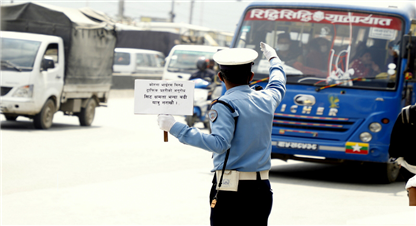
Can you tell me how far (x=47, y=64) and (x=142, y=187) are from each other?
728cm

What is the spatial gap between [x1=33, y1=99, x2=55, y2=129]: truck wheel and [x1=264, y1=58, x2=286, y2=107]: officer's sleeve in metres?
11.2

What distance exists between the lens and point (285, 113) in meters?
9.65

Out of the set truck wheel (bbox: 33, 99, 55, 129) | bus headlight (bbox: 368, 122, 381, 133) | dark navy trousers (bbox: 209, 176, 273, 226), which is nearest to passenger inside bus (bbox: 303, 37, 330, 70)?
bus headlight (bbox: 368, 122, 381, 133)

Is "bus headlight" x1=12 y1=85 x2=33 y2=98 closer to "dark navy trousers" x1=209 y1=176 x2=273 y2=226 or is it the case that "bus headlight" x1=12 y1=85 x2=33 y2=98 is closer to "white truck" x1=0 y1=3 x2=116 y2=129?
"white truck" x1=0 y1=3 x2=116 y2=129

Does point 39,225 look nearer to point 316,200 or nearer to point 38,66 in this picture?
point 316,200

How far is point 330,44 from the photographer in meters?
9.77

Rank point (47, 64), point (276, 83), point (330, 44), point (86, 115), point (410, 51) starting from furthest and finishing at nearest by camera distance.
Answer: point (86, 115), point (47, 64), point (330, 44), point (410, 51), point (276, 83)

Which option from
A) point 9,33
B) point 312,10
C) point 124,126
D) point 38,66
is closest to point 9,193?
point 312,10

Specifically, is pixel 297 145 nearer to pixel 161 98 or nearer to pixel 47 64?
pixel 161 98

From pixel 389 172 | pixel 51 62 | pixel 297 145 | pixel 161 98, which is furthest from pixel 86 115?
pixel 161 98

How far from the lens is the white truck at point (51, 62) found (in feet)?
47.0

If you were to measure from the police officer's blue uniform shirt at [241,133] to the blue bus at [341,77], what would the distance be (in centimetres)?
575

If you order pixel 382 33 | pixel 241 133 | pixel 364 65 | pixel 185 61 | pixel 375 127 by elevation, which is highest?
pixel 241 133

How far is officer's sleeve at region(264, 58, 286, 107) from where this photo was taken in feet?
13.4
